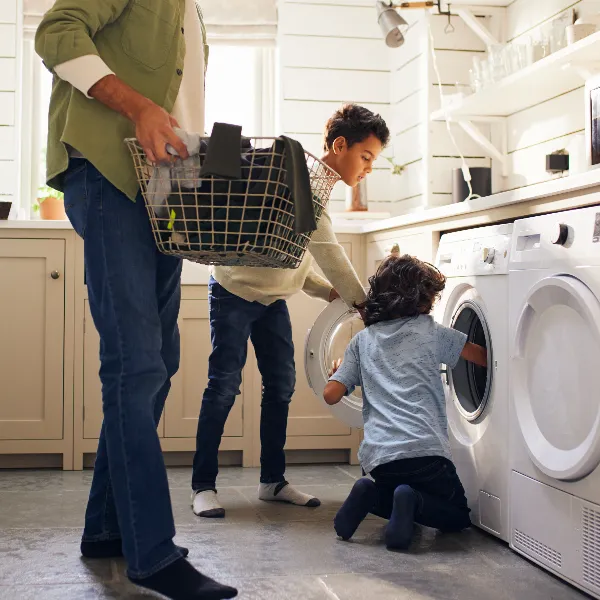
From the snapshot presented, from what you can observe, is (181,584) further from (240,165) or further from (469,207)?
(469,207)

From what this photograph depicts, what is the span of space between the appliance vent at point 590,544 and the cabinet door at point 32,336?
226 centimetres

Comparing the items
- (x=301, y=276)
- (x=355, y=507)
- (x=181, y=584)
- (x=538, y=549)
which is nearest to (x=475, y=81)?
(x=301, y=276)

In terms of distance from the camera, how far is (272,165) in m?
1.62

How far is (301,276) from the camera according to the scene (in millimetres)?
2750

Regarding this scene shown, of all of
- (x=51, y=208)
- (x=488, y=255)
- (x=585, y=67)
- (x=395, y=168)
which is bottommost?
(x=488, y=255)

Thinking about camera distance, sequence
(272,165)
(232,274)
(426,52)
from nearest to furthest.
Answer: (272,165), (232,274), (426,52)

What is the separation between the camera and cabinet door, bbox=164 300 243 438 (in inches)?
144

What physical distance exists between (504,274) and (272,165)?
Answer: 3.10 feet

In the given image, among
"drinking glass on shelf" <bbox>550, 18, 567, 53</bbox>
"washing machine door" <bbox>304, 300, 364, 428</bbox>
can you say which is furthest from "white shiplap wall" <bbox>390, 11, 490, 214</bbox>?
"washing machine door" <bbox>304, 300, 364, 428</bbox>

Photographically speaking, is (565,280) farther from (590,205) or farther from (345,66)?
(345,66)

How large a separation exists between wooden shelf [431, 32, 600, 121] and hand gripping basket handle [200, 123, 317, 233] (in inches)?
59.1

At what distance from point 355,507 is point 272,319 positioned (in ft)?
2.38

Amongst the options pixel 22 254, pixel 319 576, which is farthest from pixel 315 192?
pixel 22 254

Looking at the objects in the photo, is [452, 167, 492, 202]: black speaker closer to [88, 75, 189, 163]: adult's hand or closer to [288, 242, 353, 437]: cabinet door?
[288, 242, 353, 437]: cabinet door
